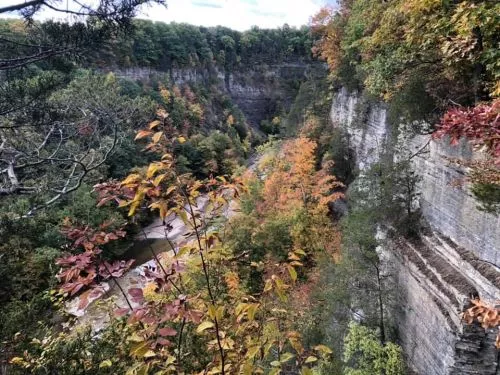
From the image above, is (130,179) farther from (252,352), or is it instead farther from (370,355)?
(370,355)

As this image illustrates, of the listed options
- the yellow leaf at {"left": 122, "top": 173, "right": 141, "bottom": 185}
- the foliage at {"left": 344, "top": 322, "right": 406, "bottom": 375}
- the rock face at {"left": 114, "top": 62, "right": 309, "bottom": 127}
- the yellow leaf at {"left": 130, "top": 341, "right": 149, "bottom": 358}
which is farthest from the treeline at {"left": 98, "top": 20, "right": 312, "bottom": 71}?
the yellow leaf at {"left": 130, "top": 341, "right": 149, "bottom": 358}

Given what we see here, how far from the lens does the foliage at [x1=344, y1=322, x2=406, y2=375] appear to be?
9133mm

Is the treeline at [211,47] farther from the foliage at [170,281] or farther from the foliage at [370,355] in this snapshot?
the foliage at [170,281]

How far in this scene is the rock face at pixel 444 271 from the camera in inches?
303

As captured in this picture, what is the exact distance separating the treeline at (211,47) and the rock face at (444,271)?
45579mm

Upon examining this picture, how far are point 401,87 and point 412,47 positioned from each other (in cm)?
103

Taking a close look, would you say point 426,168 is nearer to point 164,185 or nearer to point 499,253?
point 499,253

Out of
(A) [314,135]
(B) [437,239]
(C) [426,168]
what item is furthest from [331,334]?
(A) [314,135]

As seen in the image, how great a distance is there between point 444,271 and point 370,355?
2.82 meters

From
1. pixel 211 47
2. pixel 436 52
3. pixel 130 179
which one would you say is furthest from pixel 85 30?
pixel 211 47

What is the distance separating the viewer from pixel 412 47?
9.79 metres

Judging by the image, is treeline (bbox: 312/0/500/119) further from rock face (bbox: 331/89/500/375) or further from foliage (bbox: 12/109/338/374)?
foliage (bbox: 12/109/338/374)

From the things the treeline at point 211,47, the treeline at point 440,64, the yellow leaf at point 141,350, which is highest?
the treeline at point 211,47

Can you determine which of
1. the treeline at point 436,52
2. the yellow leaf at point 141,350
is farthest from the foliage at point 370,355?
the yellow leaf at point 141,350
